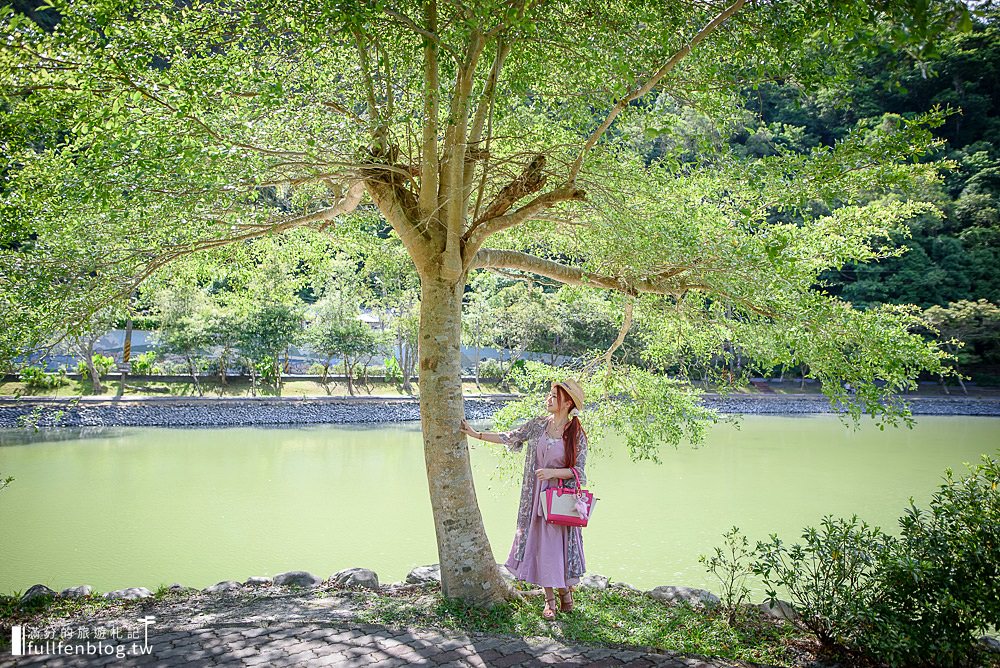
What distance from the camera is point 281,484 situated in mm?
10836

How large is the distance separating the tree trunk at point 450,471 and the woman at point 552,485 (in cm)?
33

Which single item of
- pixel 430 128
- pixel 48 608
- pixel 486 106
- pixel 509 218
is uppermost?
pixel 486 106

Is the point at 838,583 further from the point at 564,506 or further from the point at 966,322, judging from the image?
the point at 966,322

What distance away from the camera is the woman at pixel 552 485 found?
11.9 ft

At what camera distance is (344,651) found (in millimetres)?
2947

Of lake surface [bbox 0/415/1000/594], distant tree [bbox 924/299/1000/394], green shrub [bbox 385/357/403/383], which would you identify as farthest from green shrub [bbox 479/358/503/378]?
distant tree [bbox 924/299/1000/394]

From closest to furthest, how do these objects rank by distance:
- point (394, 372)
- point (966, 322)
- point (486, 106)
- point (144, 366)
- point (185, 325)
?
1. point (486, 106)
2. point (185, 325)
3. point (144, 366)
4. point (394, 372)
5. point (966, 322)

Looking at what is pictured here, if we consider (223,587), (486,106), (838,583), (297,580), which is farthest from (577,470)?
(223,587)

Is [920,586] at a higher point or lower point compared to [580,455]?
lower

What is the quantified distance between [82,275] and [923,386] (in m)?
29.2

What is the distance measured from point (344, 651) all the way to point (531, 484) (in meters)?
1.30

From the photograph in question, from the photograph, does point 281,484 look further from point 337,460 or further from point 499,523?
point 499,523

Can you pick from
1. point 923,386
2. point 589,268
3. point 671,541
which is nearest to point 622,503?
point 671,541

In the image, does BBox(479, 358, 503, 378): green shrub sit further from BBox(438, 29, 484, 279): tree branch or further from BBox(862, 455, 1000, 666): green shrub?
BBox(862, 455, 1000, 666): green shrub
